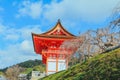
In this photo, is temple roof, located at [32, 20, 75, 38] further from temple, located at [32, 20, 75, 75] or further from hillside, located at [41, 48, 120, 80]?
hillside, located at [41, 48, 120, 80]

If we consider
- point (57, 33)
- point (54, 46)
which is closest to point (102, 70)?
point (57, 33)

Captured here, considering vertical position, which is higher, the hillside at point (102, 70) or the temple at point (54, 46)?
the temple at point (54, 46)

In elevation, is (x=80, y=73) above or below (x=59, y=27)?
below

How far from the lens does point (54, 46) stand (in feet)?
121

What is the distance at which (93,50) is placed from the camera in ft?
91.7

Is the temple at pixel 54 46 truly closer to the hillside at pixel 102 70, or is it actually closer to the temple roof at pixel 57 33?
the temple roof at pixel 57 33

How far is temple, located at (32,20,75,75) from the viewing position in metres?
35.1

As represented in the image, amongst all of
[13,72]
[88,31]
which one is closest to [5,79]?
[13,72]

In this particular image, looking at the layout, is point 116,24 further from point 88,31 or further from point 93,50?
point 88,31

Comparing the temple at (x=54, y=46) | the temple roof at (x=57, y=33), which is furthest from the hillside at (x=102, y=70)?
the temple roof at (x=57, y=33)

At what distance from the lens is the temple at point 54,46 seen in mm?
35125

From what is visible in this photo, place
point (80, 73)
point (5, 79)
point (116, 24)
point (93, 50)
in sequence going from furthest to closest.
A: point (5, 79)
point (93, 50)
point (116, 24)
point (80, 73)

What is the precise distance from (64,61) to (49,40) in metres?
2.95

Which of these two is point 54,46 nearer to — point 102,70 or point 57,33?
A: point 57,33
